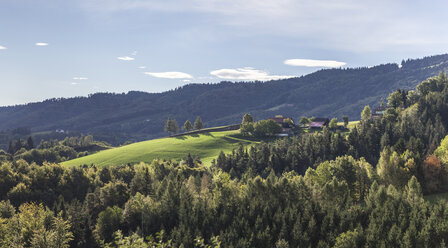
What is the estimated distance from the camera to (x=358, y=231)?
223 feet

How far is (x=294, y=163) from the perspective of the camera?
145000 mm

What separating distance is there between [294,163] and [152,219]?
71.3 meters

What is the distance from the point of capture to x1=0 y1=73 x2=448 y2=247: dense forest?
228 feet

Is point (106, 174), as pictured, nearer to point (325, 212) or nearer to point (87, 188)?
point (87, 188)

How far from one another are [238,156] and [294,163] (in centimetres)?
2389

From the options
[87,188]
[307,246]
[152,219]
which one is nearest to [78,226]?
[152,219]

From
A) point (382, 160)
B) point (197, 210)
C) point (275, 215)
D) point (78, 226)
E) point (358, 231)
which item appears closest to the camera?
point (358, 231)

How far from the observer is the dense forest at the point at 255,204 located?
228 feet

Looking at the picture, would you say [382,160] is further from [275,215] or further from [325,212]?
[275,215]

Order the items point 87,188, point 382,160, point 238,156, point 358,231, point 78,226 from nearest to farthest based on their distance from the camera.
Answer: point 358,231 < point 78,226 < point 382,160 < point 87,188 < point 238,156

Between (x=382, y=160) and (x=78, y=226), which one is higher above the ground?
(x=382, y=160)

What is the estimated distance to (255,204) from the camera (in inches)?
3376

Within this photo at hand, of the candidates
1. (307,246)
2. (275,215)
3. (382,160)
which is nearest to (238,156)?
(382,160)

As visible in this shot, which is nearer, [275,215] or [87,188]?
[275,215]
